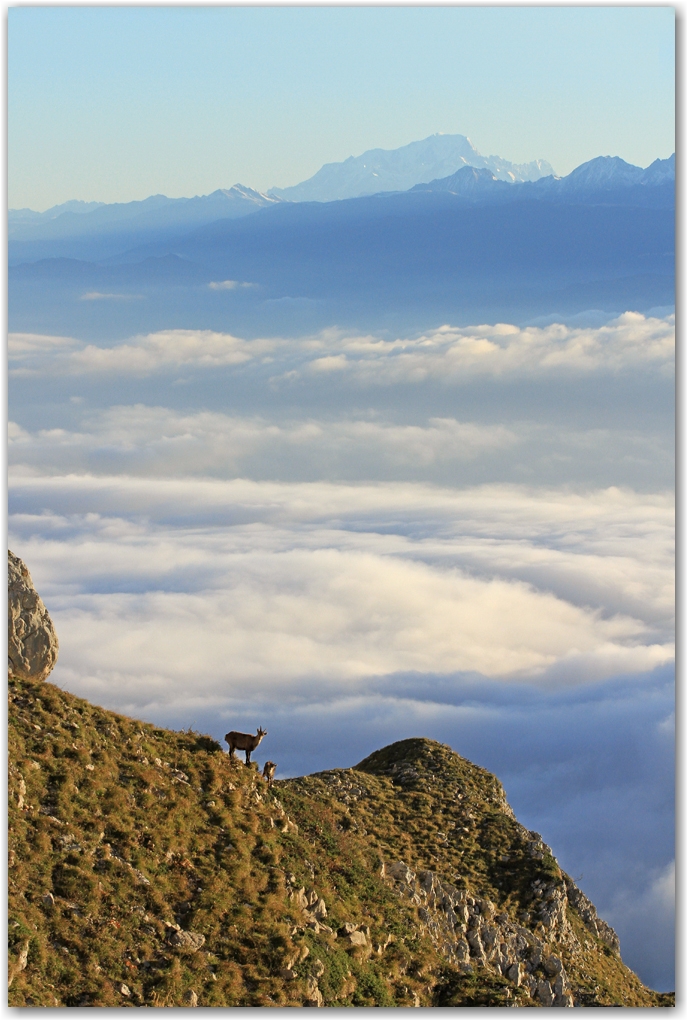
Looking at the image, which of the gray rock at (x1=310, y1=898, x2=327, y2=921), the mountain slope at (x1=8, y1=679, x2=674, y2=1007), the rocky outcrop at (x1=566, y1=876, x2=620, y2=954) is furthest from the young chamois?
the rocky outcrop at (x1=566, y1=876, x2=620, y2=954)

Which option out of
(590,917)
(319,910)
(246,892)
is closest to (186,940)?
(246,892)

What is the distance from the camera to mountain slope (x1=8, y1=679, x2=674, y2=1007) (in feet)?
77.7

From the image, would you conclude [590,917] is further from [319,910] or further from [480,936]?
[319,910]

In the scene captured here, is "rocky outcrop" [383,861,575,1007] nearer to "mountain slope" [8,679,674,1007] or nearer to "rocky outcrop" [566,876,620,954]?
"mountain slope" [8,679,674,1007]

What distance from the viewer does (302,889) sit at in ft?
97.9

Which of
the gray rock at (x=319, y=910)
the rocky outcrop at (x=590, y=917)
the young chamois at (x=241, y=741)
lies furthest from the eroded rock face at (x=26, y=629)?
the rocky outcrop at (x=590, y=917)

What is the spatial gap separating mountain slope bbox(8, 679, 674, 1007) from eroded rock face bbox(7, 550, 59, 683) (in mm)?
633

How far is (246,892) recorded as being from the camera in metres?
28.2

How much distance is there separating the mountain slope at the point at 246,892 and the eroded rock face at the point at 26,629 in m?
0.63

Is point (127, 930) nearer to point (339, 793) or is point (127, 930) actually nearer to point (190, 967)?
point (190, 967)

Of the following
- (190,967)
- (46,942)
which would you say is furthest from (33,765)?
(190,967)

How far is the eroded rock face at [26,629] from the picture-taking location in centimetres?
2997

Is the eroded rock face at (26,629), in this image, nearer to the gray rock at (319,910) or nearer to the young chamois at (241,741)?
the young chamois at (241,741)

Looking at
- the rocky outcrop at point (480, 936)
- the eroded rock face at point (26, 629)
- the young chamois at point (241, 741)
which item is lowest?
the rocky outcrop at point (480, 936)
